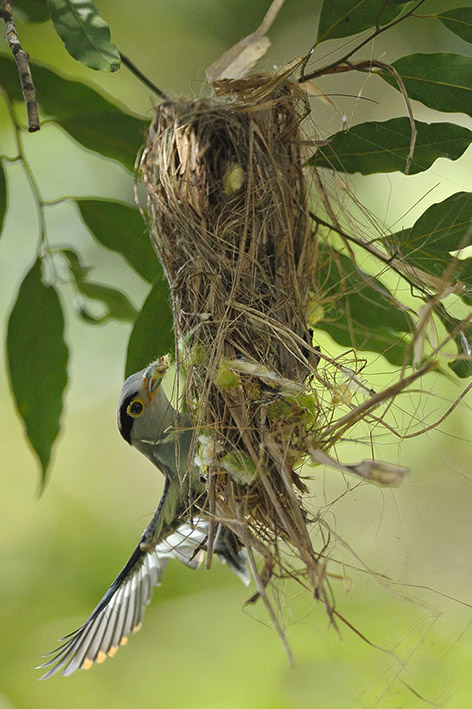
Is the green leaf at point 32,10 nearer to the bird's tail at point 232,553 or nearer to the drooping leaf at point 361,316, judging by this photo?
the drooping leaf at point 361,316

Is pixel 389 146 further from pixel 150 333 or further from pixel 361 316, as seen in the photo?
pixel 150 333

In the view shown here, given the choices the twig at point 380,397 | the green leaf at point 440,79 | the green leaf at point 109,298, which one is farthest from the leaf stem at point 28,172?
the twig at point 380,397

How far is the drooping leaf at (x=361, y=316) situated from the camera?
42.6 inches

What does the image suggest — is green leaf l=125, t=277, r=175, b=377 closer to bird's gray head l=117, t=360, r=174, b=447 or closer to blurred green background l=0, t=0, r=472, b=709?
bird's gray head l=117, t=360, r=174, b=447

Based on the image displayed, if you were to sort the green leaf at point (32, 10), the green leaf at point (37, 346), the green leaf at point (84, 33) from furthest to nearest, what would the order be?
the green leaf at point (37, 346)
the green leaf at point (32, 10)
the green leaf at point (84, 33)

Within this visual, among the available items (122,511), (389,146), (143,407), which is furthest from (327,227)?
(122,511)

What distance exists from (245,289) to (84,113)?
506mm

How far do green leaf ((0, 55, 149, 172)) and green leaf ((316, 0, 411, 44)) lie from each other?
34 centimetres

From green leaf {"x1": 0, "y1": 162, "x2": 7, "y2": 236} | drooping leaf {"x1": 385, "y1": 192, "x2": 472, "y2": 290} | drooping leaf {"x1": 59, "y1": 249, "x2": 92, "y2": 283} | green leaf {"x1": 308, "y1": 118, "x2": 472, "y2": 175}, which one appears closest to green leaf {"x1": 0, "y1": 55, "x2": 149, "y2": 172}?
green leaf {"x1": 0, "y1": 162, "x2": 7, "y2": 236}

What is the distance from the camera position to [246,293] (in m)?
0.88

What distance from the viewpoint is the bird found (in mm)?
989

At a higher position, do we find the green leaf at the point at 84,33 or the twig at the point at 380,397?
the green leaf at the point at 84,33

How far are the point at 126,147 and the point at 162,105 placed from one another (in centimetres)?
20

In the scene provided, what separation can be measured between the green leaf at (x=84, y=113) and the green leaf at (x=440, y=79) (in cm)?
42
